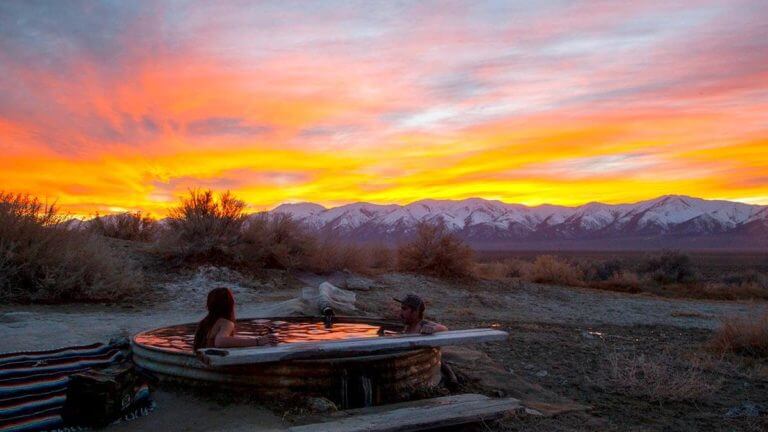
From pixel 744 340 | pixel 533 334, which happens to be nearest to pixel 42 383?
pixel 533 334

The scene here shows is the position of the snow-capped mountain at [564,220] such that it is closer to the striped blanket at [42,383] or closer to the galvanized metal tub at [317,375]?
the striped blanket at [42,383]

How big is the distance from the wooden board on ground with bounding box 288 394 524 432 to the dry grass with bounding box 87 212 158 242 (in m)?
13.8

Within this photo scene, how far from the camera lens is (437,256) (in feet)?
56.5

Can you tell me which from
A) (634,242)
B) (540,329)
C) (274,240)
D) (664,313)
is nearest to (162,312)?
(274,240)

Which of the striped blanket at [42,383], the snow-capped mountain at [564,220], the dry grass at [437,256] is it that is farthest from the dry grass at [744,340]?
the snow-capped mountain at [564,220]

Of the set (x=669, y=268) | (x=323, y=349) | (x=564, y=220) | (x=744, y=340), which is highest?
(x=564, y=220)

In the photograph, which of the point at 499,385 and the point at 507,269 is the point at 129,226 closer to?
the point at 507,269

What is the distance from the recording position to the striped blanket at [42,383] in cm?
434

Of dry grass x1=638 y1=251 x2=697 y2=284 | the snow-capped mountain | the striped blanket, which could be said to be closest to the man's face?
the striped blanket

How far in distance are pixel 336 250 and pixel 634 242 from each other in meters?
112

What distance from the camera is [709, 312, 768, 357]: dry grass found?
857 centimetres

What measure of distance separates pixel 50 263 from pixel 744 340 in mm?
10923

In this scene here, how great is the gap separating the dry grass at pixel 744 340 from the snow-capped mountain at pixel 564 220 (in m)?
101

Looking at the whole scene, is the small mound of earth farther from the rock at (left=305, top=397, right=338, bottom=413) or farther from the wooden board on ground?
the rock at (left=305, top=397, right=338, bottom=413)
